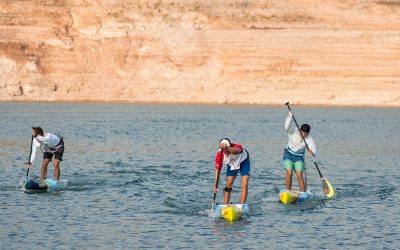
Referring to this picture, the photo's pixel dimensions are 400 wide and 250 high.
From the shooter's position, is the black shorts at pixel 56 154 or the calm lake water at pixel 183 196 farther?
the black shorts at pixel 56 154

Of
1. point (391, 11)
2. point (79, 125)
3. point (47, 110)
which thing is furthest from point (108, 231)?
point (391, 11)

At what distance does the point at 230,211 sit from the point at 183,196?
4051 millimetres

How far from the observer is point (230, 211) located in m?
21.4

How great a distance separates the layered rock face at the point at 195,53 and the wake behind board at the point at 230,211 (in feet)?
241

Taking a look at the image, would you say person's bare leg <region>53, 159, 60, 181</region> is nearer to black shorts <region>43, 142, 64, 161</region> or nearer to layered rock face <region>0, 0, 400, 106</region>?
black shorts <region>43, 142, 64, 161</region>

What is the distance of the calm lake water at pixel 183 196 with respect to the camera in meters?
19.3

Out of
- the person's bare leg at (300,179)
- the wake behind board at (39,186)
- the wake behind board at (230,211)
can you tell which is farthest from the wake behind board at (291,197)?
the wake behind board at (39,186)

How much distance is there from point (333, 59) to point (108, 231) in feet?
261

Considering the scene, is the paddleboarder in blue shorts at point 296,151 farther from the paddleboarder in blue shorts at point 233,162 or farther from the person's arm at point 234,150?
the person's arm at point 234,150

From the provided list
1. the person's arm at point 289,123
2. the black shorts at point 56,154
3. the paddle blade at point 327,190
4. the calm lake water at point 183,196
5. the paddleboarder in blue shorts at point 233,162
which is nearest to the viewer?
the calm lake water at point 183,196

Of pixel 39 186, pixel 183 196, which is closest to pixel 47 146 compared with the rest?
pixel 39 186

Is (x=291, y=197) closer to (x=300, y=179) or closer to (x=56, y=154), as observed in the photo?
(x=300, y=179)

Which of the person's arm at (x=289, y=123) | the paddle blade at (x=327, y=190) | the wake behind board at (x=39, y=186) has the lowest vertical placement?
the wake behind board at (x=39, y=186)

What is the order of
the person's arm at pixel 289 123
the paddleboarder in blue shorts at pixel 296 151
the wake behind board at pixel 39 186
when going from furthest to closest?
the wake behind board at pixel 39 186
the paddleboarder in blue shorts at pixel 296 151
the person's arm at pixel 289 123
